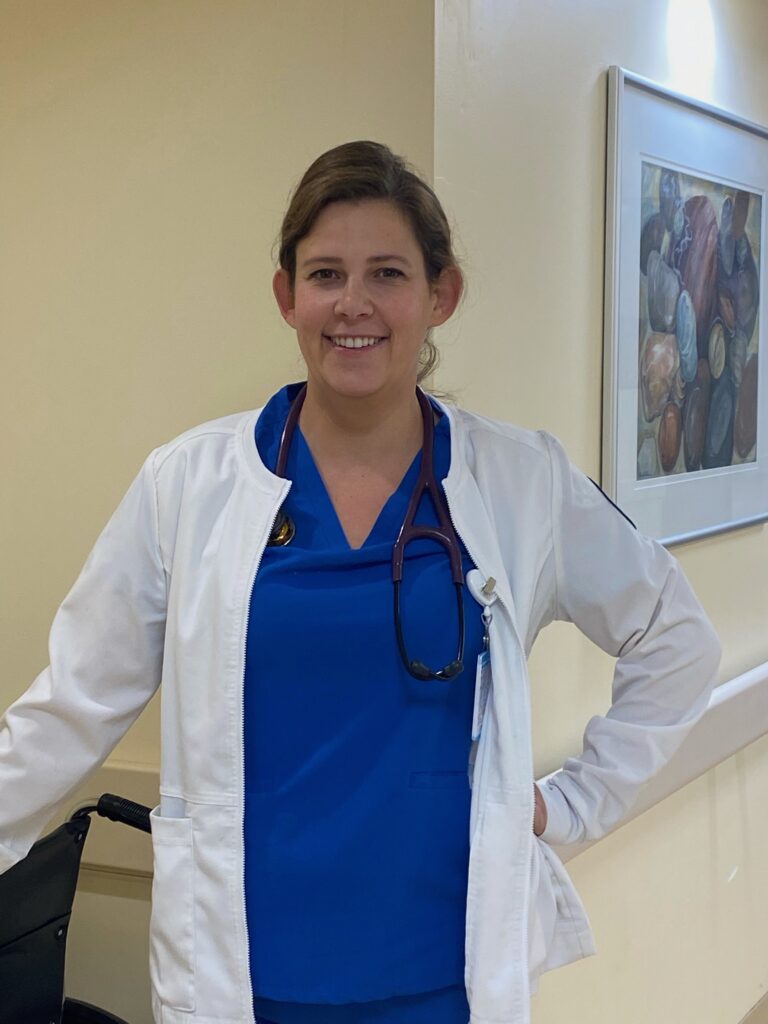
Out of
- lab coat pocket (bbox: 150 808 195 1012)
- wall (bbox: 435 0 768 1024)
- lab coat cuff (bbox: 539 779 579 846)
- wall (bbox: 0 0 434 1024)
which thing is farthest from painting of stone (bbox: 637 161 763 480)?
lab coat pocket (bbox: 150 808 195 1012)

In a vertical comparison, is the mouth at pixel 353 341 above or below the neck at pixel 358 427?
above

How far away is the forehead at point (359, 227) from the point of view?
1.31m

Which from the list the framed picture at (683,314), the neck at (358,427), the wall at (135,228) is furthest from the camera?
the framed picture at (683,314)

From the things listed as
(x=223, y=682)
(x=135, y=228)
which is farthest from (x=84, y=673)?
(x=135, y=228)

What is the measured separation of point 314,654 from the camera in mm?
1265

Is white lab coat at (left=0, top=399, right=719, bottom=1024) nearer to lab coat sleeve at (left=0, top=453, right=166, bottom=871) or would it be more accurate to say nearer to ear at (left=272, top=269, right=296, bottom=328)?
lab coat sleeve at (left=0, top=453, right=166, bottom=871)

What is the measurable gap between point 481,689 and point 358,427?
332mm

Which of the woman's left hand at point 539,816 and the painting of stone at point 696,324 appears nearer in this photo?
the woman's left hand at point 539,816

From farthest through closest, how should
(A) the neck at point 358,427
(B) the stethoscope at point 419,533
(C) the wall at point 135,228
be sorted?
(C) the wall at point 135,228, (A) the neck at point 358,427, (B) the stethoscope at point 419,533

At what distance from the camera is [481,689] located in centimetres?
131

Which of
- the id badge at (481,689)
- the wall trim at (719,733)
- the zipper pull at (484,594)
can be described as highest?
the zipper pull at (484,594)

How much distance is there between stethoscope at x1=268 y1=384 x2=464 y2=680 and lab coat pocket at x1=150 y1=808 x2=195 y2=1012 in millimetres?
314

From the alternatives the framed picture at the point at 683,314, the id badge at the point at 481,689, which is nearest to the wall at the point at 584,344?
the framed picture at the point at 683,314

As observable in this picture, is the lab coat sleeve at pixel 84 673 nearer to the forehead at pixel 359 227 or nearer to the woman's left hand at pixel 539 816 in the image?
the forehead at pixel 359 227
